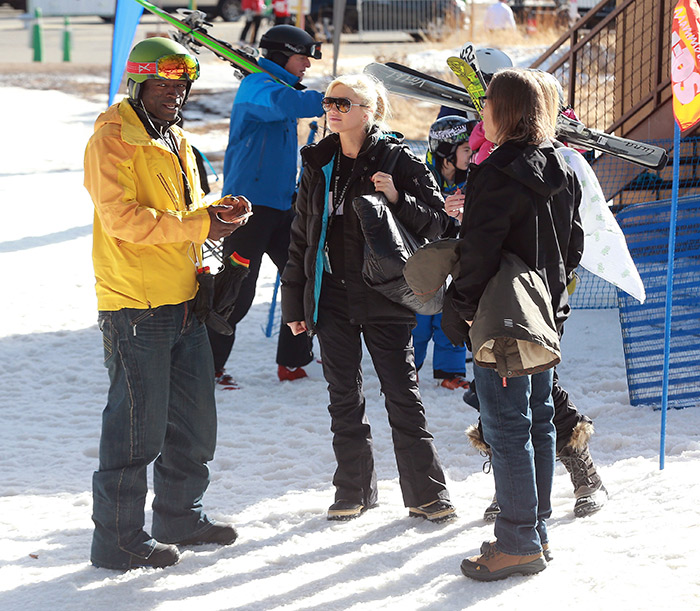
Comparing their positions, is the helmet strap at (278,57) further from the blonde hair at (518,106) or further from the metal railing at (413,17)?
the metal railing at (413,17)

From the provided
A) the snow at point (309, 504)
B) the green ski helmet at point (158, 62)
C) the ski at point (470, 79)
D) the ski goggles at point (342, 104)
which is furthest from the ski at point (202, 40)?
the green ski helmet at point (158, 62)

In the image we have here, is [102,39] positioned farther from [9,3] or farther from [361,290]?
[361,290]

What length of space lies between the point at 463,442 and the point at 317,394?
115 centimetres

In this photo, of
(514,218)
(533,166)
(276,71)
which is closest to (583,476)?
(514,218)

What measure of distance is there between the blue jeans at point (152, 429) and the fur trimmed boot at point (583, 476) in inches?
56.5

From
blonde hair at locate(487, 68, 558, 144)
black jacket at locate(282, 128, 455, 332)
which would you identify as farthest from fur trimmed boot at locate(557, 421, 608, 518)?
blonde hair at locate(487, 68, 558, 144)

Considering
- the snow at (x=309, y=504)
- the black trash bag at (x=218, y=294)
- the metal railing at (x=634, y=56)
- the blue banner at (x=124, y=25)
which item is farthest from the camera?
the metal railing at (x=634, y=56)

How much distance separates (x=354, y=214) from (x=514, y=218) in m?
0.85

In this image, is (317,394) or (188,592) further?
(317,394)

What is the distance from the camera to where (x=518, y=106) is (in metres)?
3.04

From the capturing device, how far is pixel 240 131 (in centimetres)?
542

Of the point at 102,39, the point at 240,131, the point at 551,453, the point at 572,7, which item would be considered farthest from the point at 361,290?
the point at 102,39

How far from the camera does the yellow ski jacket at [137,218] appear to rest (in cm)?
317

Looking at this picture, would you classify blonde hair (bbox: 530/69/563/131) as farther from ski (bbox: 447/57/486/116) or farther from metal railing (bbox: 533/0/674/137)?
metal railing (bbox: 533/0/674/137)
